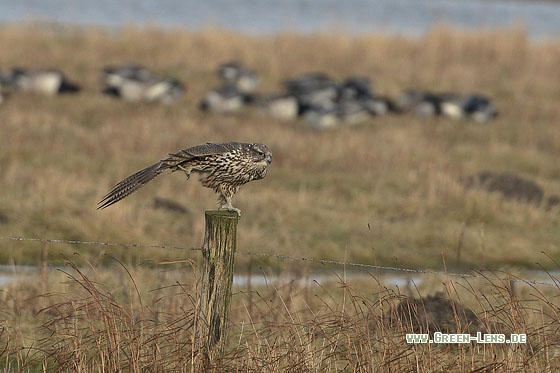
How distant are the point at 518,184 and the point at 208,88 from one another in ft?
33.8

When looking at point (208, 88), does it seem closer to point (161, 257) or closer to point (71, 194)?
point (71, 194)

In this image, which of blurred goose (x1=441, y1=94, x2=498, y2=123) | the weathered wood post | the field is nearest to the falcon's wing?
the weathered wood post

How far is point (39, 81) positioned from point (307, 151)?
22.5 ft

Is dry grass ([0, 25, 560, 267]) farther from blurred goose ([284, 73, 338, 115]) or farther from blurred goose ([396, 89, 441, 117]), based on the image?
blurred goose ([284, 73, 338, 115])

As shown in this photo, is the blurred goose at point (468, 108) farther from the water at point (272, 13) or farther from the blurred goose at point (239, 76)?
the water at point (272, 13)

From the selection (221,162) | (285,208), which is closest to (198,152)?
(221,162)

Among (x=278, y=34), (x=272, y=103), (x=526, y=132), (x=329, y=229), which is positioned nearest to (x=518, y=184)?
(x=329, y=229)

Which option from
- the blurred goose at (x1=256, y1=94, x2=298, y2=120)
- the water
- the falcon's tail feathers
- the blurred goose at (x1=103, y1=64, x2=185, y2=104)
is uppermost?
the water

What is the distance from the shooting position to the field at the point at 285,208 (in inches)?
264

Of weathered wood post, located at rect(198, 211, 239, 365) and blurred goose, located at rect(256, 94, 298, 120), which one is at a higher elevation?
blurred goose, located at rect(256, 94, 298, 120)

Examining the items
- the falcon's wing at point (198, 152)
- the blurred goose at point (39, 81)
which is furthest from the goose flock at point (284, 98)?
the falcon's wing at point (198, 152)

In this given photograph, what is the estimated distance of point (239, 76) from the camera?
2464cm

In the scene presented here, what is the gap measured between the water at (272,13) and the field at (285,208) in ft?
19.7

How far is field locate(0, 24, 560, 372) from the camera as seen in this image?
6711mm
